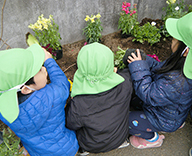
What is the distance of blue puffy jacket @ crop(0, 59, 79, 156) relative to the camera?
1.25m

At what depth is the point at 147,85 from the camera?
1.58 m

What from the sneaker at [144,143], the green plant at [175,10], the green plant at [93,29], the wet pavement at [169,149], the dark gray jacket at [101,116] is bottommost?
the wet pavement at [169,149]

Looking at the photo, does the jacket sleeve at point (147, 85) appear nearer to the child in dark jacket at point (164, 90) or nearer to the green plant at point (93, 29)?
the child in dark jacket at point (164, 90)

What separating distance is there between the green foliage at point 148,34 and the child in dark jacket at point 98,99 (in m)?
1.77

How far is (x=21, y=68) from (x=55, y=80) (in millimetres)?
476

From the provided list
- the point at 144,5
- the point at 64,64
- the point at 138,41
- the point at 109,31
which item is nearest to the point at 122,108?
the point at 64,64

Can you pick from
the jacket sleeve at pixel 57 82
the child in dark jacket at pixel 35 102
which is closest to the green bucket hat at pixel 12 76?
the child in dark jacket at pixel 35 102

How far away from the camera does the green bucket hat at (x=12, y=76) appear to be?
1055 mm

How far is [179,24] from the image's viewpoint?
132cm

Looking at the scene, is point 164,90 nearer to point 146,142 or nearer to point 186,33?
point 186,33

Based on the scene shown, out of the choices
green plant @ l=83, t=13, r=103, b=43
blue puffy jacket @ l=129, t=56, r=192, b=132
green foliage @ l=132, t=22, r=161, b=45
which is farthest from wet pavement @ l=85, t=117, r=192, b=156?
green plant @ l=83, t=13, r=103, b=43

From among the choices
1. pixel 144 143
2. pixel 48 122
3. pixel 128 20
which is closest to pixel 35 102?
pixel 48 122

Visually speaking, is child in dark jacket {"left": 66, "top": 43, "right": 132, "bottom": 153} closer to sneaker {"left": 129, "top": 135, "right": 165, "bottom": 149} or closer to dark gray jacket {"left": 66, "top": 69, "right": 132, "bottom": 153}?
dark gray jacket {"left": 66, "top": 69, "right": 132, "bottom": 153}

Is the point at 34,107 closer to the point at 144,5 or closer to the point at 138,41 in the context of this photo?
the point at 138,41
